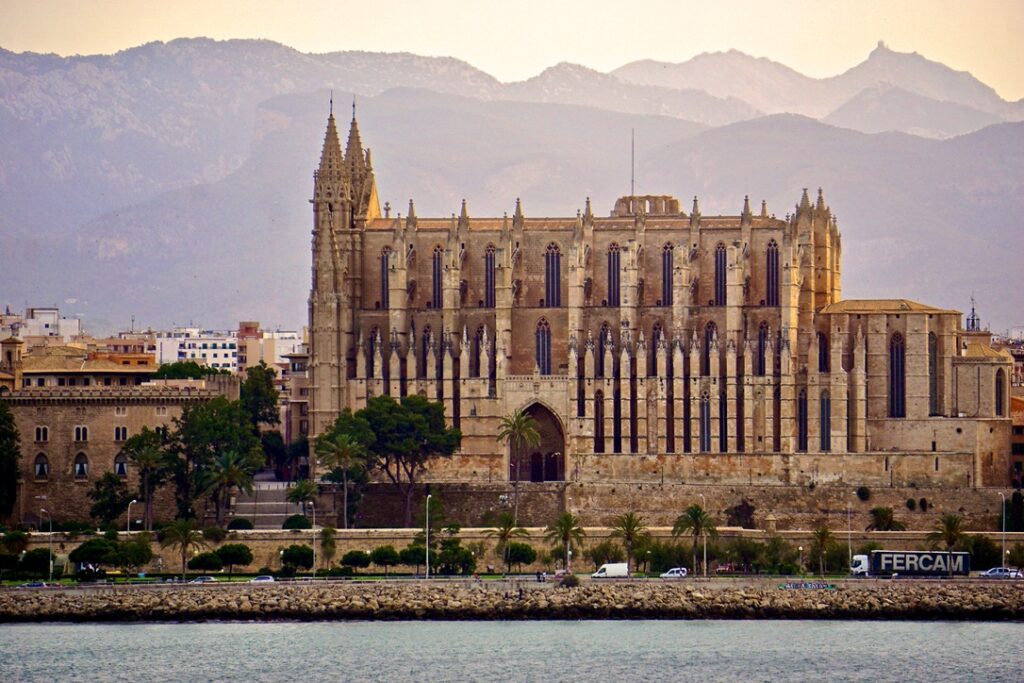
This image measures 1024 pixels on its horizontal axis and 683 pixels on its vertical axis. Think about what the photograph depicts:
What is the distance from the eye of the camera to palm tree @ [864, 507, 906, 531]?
4427 inches

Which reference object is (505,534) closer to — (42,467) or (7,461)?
(7,461)

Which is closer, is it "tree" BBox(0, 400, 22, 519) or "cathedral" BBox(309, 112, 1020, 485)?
"tree" BBox(0, 400, 22, 519)

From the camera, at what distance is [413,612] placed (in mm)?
96812

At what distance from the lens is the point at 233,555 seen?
105 metres

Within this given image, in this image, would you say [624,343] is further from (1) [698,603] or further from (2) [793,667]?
(2) [793,667]

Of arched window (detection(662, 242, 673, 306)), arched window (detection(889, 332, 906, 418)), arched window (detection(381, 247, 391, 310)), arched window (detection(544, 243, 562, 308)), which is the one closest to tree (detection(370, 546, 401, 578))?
arched window (detection(381, 247, 391, 310))

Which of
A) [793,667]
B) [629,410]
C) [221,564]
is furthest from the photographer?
[629,410]

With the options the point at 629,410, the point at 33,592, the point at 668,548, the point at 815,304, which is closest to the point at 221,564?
the point at 33,592

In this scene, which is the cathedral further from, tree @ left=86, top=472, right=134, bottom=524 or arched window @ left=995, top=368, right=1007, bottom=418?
tree @ left=86, top=472, right=134, bottom=524

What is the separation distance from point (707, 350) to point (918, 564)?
79.7 feet

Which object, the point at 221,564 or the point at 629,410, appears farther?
the point at 629,410

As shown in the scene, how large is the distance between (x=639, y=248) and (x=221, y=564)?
3145 centimetres

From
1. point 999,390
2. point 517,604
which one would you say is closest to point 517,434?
point 517,604

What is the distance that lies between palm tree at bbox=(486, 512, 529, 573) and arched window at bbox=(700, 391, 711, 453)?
51.7 feet
